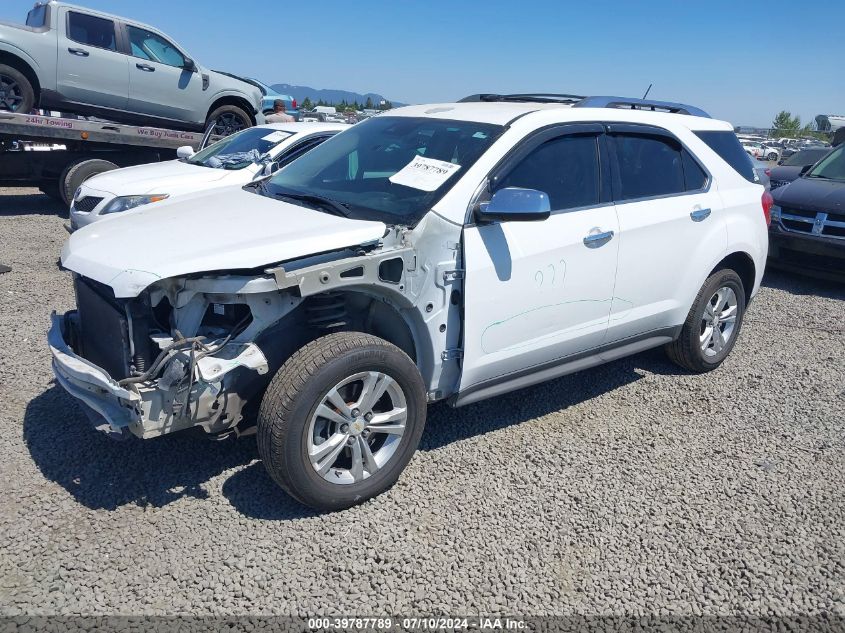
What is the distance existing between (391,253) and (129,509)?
174 cm

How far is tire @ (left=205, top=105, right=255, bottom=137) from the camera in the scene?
38.2 feet

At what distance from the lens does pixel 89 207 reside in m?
7.40

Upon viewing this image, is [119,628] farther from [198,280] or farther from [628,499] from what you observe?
[628,499]

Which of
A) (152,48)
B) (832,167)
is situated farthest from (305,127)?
(832,167)

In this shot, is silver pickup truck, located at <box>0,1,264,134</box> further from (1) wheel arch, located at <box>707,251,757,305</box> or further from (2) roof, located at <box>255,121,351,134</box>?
(1) wheel arch, located at <box>707,251,757,305</box>

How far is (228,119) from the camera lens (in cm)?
1198

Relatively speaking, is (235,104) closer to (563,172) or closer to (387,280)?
(563,172)

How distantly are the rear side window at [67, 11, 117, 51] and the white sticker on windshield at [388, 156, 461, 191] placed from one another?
842 cm

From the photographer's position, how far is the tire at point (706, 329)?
4812 millimetres

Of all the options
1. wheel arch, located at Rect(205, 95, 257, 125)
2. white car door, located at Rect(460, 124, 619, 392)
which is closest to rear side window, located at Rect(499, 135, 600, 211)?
white car door, located at Rect(460, 124, 619, 392)

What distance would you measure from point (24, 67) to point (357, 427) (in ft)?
29.9

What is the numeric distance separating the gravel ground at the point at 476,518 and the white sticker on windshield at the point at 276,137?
446 centimetres

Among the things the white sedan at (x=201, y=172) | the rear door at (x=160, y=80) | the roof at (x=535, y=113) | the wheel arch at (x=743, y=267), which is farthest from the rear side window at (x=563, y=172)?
the rear door at (x=160, y=80)

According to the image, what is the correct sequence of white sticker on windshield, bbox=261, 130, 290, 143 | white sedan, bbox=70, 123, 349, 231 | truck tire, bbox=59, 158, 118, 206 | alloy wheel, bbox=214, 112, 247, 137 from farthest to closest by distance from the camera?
alloy wheel, bbox=214, 112, 247, 137, truck tire, bbox=59, 158, 118, 206, white sticker on windshield, bbox=261, 130, 290, 143, white sedan, bbox=70, 123, 349, 231
